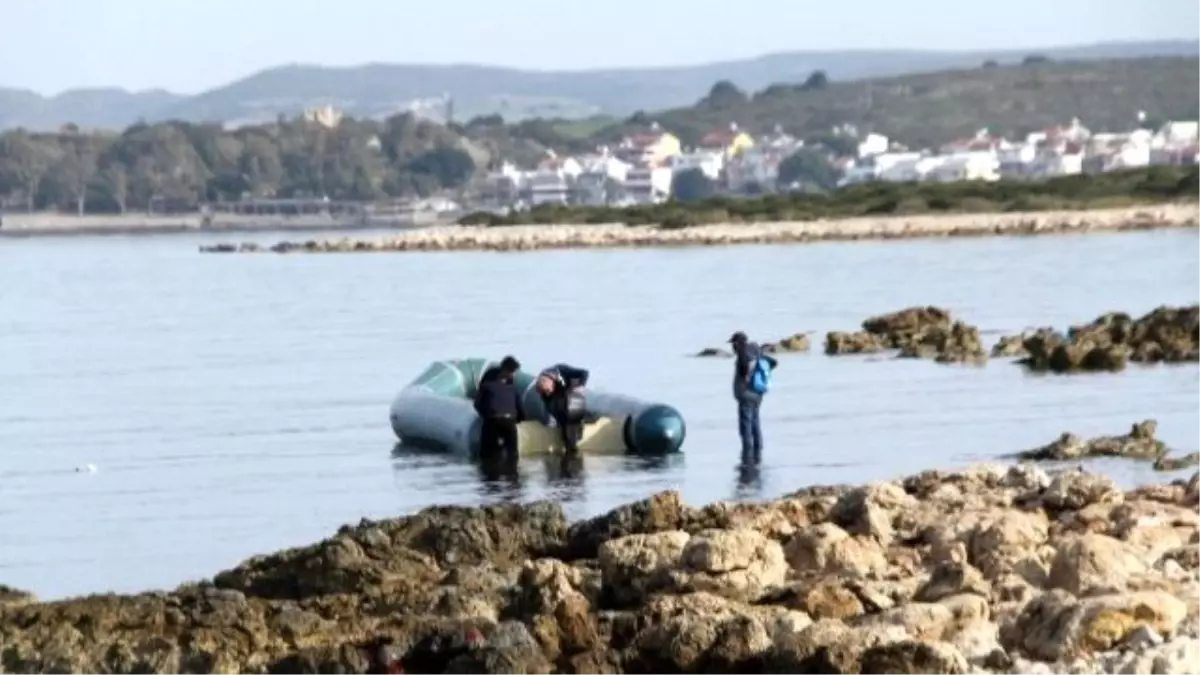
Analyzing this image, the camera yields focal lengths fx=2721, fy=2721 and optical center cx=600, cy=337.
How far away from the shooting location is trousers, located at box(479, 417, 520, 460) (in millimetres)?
25078

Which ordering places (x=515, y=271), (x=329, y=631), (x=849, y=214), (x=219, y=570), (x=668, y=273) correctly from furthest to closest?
(x=849, y=214) < (x=515, y=271) < (x=668, y=273) < (x=219, y=570) < (x=329, y=631)

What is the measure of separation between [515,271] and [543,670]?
229 ft

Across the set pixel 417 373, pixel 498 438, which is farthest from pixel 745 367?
pixel 417 373

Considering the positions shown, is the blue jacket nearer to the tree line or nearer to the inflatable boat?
the inflatable boat

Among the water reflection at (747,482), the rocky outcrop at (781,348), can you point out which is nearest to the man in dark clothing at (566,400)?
the water reflection at (747,482)

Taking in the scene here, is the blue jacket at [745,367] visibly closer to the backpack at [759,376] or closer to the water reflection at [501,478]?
the backpack at [759,376]

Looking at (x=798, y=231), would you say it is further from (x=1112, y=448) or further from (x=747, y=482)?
(x=747, y=482)

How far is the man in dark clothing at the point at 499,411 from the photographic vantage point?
2498cm

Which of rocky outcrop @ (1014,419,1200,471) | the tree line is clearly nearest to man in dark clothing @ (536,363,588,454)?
rocky outcrop @ (1014,419,1200,471)

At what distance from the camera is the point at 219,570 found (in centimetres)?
1845

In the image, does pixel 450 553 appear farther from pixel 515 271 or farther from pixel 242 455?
pixel 515 271

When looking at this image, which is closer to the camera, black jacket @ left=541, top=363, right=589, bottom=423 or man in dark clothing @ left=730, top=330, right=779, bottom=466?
man in dark clothing @ left=730, top=330, right=779, bottom=466

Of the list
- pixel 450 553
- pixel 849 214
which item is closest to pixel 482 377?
pixel 450 553

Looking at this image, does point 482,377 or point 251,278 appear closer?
point 482,377
